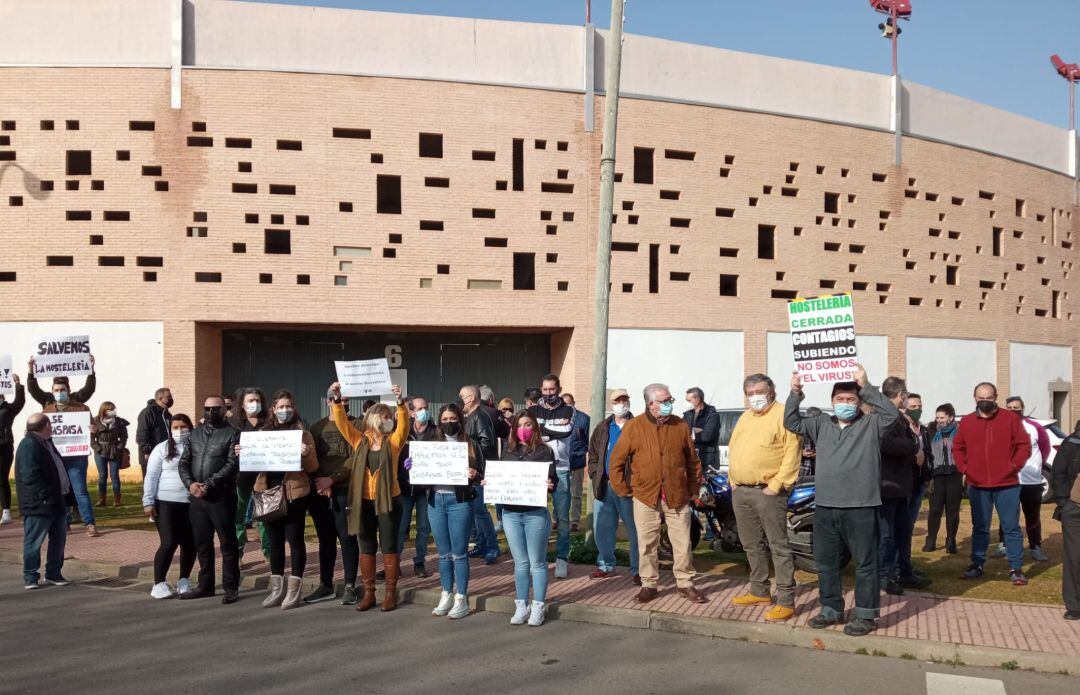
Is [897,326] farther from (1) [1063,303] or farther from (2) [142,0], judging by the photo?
(2) [142,0]

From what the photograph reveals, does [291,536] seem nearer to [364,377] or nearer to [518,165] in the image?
[364,377]

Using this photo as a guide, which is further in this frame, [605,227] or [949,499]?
[605,227]

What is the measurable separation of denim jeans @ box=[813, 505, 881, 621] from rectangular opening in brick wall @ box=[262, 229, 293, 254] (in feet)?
59.7

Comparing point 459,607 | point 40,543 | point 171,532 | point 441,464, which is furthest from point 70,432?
point 459,607

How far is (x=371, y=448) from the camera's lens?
855 centimetres

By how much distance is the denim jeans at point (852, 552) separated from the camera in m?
7.43

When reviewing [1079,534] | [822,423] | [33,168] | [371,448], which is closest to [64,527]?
[371,448]

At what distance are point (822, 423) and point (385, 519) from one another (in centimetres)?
397

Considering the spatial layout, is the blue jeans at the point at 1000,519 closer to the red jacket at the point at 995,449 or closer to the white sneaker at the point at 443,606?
the red jacket at the point at 995,449

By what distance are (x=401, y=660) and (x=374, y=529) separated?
6.13 feet

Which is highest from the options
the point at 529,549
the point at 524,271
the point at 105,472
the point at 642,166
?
the point at 642,166

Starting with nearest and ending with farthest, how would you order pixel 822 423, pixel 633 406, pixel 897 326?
pixel 822 423 < pixel 633 406 < pixel 897 326

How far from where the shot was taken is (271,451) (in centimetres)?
870

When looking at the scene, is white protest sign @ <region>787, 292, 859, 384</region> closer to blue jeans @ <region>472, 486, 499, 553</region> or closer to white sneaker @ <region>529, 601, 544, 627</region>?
white sneaker @ <region>529, 601, 544, 627</region>
